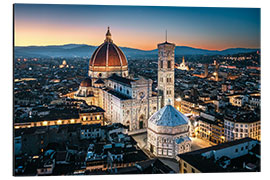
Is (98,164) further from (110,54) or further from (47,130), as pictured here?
(110,54)

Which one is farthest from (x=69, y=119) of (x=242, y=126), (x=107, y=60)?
(x=242, y=126)

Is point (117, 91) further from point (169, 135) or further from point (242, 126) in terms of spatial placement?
point (242, 126)

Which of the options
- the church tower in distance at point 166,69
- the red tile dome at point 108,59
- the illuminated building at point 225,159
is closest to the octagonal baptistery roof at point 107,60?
the red tile dome at point 108,59

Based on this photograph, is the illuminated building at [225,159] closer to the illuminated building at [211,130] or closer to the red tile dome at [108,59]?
the illuminated building at [211,130]

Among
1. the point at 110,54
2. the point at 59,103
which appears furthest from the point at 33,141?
the point at 110,54

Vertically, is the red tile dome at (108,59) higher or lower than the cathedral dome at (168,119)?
higher

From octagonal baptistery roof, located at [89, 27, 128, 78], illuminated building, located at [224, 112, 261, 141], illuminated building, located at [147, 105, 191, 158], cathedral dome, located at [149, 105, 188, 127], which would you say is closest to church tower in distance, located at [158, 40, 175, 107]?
cathedral dome, located at [149, 105, 188, 127]
